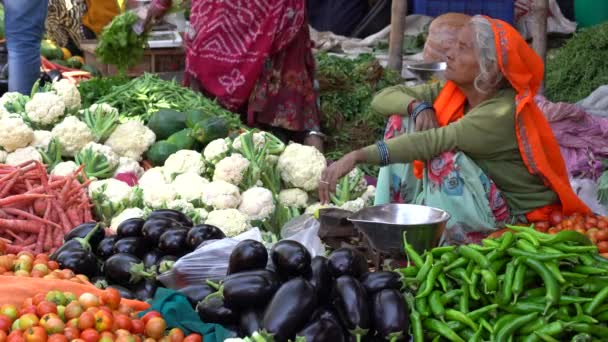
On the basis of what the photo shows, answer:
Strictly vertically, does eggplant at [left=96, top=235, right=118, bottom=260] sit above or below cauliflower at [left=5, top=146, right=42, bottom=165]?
above

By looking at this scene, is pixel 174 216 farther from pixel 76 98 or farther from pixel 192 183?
pixel 76 98

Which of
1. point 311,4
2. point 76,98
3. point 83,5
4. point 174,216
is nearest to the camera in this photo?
point 174,216

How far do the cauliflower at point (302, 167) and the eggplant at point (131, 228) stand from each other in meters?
1.20

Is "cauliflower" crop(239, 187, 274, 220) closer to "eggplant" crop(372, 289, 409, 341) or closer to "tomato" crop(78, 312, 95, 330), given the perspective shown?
"eggplant" crop(372, 289, 409, 341)

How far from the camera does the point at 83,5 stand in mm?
8539

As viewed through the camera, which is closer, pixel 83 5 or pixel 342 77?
pixel 342 77

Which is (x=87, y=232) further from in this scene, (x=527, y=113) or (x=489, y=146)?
(x=527, y=113)

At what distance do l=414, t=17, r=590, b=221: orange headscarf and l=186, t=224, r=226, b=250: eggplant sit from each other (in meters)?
1.17

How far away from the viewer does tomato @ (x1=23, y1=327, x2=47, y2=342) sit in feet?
7.04

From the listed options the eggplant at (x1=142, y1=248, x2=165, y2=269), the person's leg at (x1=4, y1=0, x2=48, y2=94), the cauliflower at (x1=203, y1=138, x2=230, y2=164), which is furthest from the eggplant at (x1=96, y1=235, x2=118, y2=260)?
the person's leg at (x1=4, y1=0, x2=48, y2=94)

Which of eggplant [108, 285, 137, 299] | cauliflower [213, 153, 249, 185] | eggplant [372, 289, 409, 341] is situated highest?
eggplant [372, 289, 409, 341]

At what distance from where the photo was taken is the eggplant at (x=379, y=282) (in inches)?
96.3

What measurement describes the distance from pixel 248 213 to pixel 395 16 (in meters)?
3.30

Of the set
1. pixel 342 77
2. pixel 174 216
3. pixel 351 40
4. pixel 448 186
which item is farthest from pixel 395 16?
pixel 174 216
